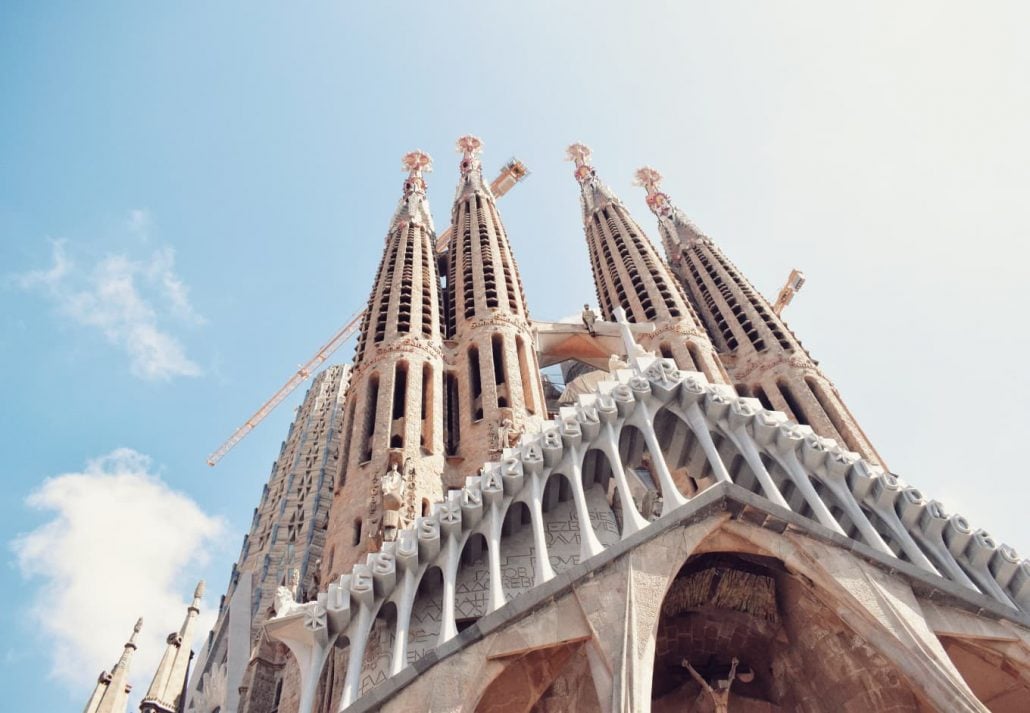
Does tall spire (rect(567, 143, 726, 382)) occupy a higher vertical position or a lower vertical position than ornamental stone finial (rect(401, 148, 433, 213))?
lower

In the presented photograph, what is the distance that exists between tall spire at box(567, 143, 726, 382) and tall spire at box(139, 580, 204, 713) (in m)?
12.5

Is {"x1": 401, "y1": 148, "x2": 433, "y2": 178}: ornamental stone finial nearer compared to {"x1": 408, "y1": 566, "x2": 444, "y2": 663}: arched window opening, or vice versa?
{"x1": 408, "y1": 566, "x2": 444, "y2": 663}: arched window opening

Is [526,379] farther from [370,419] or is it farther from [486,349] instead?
[370,419]

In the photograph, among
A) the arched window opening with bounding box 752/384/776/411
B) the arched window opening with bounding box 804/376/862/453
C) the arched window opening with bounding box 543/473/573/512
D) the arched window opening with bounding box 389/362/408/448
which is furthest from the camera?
the arched window opening with bounding box 752/384/776/411

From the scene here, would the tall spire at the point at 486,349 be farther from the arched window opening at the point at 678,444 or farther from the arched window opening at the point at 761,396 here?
the arched window opening at the point at 761,396


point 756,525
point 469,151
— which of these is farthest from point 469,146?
point 756,525

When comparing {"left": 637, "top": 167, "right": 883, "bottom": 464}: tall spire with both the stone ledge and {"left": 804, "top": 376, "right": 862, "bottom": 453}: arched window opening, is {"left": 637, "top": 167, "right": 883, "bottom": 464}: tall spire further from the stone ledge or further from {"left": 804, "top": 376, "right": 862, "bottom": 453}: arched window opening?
the stone ledge

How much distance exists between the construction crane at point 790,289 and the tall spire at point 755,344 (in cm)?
519

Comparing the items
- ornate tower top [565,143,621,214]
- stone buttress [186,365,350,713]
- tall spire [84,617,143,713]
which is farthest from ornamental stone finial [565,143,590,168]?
tall spire [84,617,143,713]

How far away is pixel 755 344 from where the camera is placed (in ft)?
Answer: 78.4

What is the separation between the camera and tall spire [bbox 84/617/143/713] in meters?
18.3

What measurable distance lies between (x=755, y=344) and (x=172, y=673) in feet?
52.2

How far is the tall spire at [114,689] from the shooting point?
1831 cm

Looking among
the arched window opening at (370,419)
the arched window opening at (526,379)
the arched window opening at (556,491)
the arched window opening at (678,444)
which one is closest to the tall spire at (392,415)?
A: the arched window opening at (370,419)
